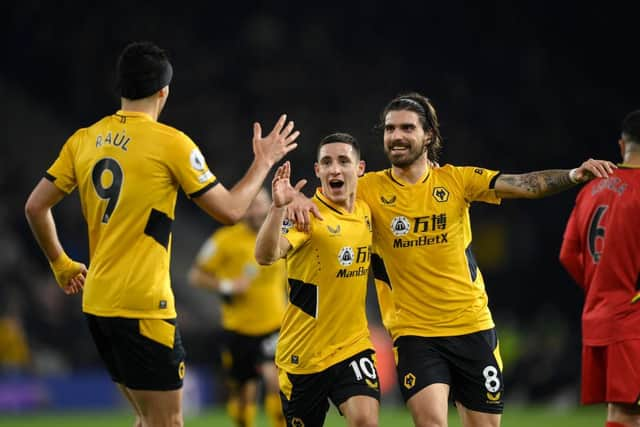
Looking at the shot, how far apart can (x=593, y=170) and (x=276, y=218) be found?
73.7 inches

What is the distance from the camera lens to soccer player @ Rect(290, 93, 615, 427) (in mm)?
6699

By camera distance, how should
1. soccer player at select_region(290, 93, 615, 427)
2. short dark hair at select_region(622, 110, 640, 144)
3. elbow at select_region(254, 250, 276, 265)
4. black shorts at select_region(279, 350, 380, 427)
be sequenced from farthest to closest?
short dark hair at select_region(622, 110, 640, 144), soccer player at select_region(290, 93, 615, 427), black shorts at select_region(279, 350, 380, 427), elbow at select_region(254, 250, 276, 265)

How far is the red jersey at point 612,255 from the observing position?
6996 millimetres

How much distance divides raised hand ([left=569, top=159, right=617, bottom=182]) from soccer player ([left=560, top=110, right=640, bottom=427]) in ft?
2.48

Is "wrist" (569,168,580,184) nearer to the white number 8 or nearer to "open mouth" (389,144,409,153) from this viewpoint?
"open mouth" (389,144,409,153)

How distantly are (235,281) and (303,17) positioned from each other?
13.0 meters

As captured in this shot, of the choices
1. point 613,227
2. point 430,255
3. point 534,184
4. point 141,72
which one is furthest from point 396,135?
point 141,72

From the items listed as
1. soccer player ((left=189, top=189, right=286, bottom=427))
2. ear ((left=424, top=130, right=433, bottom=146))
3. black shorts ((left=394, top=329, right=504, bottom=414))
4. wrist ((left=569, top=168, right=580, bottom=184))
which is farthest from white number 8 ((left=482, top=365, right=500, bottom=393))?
soccer player ((left=189, top=189, right=286, bottom=427))

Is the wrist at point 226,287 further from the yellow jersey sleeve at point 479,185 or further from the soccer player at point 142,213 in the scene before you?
the soccer player at point 142,213

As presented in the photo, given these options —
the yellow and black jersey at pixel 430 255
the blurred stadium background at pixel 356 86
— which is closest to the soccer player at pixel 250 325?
the yellow and black jersey at pixel 430 255

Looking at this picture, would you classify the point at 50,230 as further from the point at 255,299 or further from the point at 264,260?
the point at 255,299

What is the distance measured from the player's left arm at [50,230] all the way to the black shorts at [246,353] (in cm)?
446

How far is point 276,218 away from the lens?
6070 mm

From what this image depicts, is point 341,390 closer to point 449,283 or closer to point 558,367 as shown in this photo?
point 449,283
